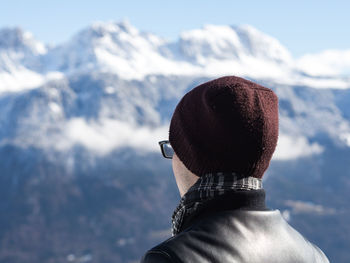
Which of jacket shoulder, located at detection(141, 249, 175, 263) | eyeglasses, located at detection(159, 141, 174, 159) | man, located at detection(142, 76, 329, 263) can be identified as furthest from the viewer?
eyeglasses, located at detection(159, 141, 174, 159)

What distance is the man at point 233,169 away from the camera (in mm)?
2043

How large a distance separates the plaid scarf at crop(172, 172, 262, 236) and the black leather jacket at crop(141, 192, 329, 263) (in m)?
0.05

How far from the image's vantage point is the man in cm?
204

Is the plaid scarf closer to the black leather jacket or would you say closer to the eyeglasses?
the black leather jacket

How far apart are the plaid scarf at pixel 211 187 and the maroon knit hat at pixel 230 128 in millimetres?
29

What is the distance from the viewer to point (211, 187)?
213cm

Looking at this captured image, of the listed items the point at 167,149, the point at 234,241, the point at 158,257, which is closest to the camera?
the point at 158,257

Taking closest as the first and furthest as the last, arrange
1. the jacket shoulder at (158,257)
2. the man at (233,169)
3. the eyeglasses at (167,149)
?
the jacket shoulder at (158,257) → the man at (233,169) → the eyeglasses at (167,149)

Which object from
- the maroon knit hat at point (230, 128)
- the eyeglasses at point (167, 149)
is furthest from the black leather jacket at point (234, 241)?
the eyeglasses at point (167, 149)

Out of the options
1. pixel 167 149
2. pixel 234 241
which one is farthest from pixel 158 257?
pixel 167 149

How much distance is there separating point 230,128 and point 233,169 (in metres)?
0.18

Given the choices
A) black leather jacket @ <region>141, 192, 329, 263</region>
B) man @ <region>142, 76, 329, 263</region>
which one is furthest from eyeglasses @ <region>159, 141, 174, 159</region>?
black leather jacket @ <region>141, 192, 329, 263</region>

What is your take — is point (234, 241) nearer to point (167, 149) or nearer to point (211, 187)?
point (211, 187)

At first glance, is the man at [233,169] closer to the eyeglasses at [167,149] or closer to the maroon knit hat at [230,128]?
the maroon knit hat at [230,128]
